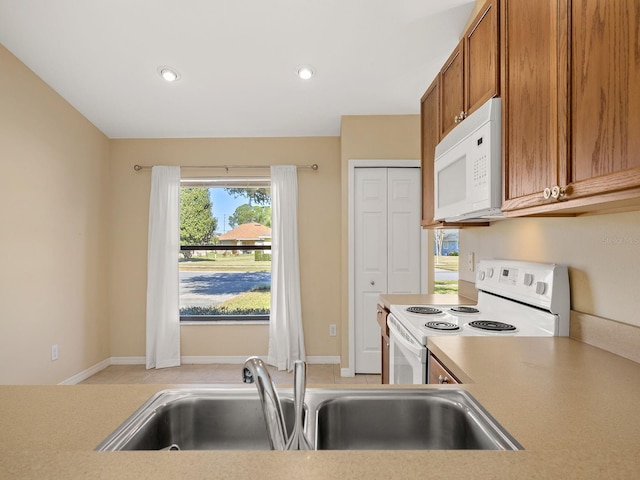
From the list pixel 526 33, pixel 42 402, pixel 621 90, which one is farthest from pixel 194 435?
pixel 526 33

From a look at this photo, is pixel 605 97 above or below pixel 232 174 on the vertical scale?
below

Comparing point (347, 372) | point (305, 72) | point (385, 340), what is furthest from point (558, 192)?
point (347, 372)

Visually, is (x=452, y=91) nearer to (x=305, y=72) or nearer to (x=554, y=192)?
(x=554, y=192)

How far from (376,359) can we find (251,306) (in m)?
1.48

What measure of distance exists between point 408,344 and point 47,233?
2939 mm

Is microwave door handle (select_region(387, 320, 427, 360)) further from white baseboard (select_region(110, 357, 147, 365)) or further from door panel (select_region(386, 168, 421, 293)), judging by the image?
white baseboard (select_region(110, 357, 147, 365))

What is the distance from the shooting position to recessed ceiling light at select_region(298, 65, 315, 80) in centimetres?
278

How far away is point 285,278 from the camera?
369 cm

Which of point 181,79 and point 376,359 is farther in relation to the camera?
point 376,359

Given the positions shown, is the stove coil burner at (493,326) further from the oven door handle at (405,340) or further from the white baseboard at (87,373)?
the white baseboard at (87,373)

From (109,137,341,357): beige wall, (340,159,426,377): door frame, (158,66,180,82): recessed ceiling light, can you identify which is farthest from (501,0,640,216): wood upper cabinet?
(109,137,341,357): beige wall

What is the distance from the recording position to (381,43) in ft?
8.32

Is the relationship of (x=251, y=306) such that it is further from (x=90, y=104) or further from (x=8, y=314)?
(x=90, y=104)

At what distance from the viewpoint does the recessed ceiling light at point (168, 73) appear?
110 inches
